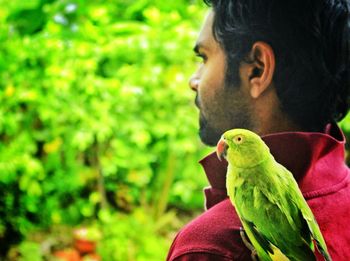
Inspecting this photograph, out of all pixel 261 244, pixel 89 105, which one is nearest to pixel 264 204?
pixel 261 244

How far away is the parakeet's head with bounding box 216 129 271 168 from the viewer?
58 centimetres

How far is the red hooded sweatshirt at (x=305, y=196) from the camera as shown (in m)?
0.60

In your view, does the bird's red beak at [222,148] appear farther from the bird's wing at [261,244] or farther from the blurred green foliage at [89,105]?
the blurred green foliage at [89,105]

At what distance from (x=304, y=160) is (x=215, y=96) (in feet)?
0.41

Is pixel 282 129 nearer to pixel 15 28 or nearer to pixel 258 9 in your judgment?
pixel 258 9

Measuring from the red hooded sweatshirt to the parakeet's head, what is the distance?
49 millimetres

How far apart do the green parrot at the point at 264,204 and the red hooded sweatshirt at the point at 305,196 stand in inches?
0.8

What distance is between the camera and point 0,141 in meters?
1.68

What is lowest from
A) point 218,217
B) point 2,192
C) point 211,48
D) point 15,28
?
point 2,192

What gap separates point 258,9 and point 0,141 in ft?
3.94

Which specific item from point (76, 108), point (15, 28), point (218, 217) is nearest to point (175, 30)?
point (76, 108)

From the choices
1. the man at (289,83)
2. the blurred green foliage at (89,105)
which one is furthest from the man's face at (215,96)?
the blurred green foliage at (89,105)

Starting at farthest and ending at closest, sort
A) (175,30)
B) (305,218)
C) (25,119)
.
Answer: (25,119), (175,30), (305,218)

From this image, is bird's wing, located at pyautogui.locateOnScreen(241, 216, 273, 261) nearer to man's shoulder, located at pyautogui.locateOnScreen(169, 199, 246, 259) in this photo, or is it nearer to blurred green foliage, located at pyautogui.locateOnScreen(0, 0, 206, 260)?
man's shoulder, located at pyautogui.locateOnScreen(169, 199, 246, 259)
